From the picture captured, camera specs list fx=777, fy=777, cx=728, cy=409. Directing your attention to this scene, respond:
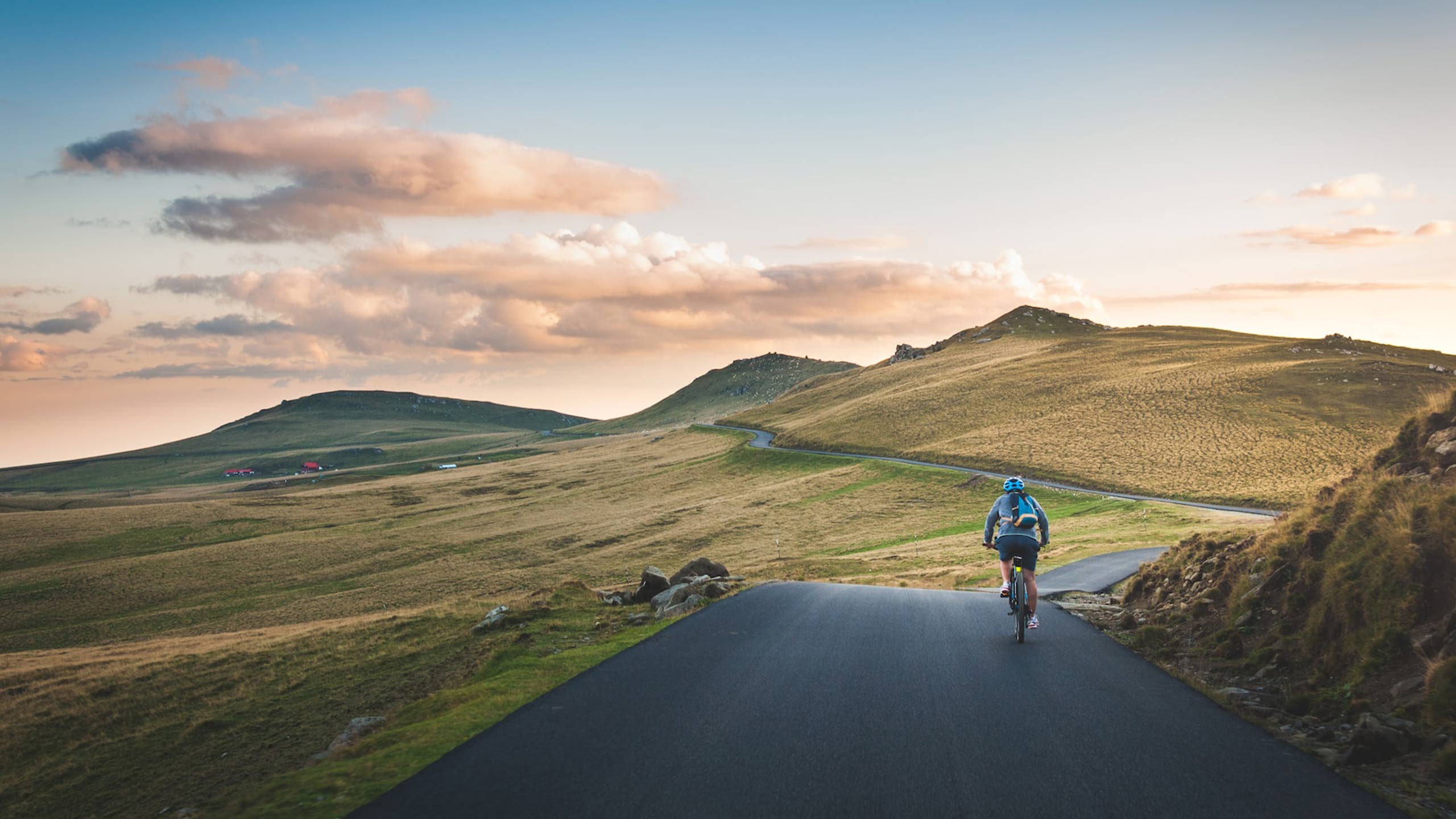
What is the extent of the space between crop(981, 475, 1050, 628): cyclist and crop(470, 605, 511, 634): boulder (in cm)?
1463

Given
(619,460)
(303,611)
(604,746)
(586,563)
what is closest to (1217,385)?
(586,563)

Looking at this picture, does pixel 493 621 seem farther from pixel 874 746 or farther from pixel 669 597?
pixel 874 746

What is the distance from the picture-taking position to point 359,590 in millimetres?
54500

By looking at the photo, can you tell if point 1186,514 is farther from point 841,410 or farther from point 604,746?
point 841,410

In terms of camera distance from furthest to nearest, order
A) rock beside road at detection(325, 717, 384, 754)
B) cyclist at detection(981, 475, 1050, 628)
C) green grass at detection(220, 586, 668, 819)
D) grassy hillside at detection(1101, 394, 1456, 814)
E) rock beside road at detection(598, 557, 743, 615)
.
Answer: rock beside road at detection(598, 557, 743, 615) → cyclist at detection(981, 475, 1050, 628) → rock beside road at detection(325, 717, 384, 754) → grassy hillside at detection(1101, 394, 1456, 814) → green grass at detection(220, 586, 668, 819)

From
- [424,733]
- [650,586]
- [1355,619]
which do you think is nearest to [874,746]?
[424,733]

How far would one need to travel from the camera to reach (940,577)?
3209 centimetres

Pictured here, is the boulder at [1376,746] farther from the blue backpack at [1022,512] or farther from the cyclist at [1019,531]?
the blue backpack at [1022,512]

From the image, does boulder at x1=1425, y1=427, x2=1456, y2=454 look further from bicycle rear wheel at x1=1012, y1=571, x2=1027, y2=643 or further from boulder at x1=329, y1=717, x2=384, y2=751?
boulder at x1=329, y1=717, x2=384, y2=751

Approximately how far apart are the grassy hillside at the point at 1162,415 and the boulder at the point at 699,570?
42.7 metres

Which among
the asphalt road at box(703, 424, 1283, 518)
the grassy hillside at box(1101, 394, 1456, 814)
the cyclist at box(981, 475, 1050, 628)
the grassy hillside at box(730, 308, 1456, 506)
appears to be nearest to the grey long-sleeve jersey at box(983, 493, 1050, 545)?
the cyclist at box(981, 475, 1050, 628)

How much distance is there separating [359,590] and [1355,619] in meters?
56.6

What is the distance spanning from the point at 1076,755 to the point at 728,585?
48.2 feet

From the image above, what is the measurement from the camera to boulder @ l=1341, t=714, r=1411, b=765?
26.3 ft
